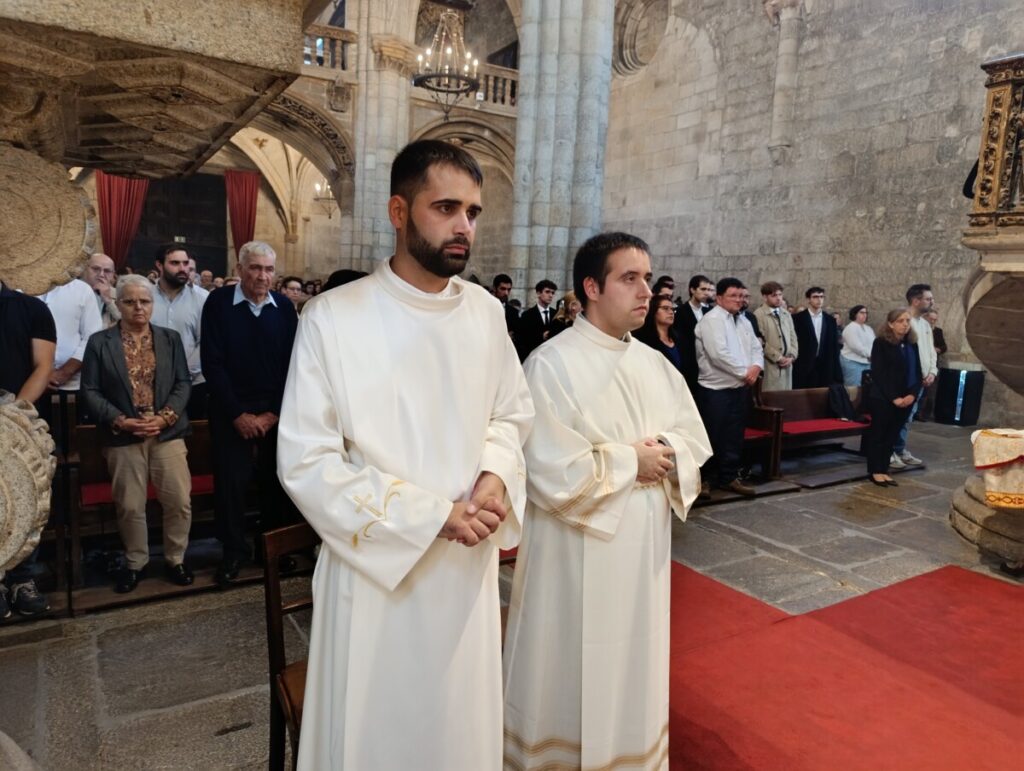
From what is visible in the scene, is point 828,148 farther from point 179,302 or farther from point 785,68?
point 179,302

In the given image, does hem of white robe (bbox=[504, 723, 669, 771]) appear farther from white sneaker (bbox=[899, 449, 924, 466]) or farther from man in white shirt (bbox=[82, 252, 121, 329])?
white sneaker (bbox=[899, 449, 924, 466])

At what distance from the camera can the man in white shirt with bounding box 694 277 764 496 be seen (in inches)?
221

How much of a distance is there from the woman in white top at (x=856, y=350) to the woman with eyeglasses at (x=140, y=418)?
7143mm

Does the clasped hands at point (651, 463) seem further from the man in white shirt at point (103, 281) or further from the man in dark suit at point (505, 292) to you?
the man in dark suit at point (505, 292)

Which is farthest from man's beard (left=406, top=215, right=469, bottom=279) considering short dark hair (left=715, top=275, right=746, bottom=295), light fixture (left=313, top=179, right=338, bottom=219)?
light fixture (left=313, top=179, right=338, bottom=219)

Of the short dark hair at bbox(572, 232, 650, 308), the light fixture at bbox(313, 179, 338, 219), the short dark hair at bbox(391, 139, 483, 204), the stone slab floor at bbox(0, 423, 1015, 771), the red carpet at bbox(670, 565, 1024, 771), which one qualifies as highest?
the light fixture at bbox(313, 179, 338, 219)

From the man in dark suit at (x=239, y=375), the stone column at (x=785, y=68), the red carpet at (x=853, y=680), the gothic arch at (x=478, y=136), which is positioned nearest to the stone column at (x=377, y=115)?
the gothic arch at (x=478, y=136)

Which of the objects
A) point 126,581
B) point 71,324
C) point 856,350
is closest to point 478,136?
point 856,350

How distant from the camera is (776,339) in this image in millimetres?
7352

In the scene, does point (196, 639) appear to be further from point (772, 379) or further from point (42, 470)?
point (772, 379)

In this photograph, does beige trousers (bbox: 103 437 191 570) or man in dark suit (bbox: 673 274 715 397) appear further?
man in dark suit (bbox: 673 274 715 397)

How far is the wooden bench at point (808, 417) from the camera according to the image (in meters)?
6.48

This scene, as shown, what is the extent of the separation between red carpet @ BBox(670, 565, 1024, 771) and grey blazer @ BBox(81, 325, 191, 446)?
2.63 metres

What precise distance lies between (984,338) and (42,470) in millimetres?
4817
